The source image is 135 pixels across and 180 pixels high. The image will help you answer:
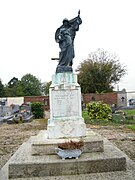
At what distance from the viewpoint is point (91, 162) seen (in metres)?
5.68

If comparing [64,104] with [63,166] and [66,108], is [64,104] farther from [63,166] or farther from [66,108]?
[63,166]

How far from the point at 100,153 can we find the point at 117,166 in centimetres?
63

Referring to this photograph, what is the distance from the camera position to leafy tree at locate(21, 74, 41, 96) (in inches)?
2576

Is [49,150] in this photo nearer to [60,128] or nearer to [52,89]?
A: [60,128]

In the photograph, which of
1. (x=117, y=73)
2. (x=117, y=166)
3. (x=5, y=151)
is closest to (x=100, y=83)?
(x=117, y=73)

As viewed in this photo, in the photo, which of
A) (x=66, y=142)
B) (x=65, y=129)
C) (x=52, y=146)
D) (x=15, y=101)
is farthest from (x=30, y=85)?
(x=66, y=142)

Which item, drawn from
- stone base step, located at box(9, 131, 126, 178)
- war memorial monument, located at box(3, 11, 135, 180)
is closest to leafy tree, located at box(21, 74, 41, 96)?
war memorial monument, located at box(3, 11, 135, 180)

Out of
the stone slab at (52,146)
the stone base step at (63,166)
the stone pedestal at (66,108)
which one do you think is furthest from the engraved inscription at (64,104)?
the stone base step at (63,166)

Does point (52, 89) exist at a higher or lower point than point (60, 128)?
higher

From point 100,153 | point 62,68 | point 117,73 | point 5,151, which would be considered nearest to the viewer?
point 100,153

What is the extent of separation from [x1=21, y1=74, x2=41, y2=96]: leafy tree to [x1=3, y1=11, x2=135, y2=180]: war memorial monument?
55.7m

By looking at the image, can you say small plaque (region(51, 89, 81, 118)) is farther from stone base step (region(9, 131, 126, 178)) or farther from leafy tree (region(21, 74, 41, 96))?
leafy tree (region(21, 74, 41, 96))

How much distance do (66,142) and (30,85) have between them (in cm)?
6389

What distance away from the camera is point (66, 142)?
5.95 metres
